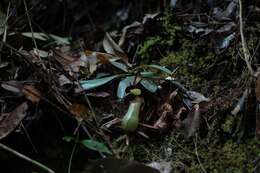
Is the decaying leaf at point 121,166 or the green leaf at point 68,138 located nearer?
the decaying leaf at point 121,166

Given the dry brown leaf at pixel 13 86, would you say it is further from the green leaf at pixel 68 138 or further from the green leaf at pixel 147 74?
the green leaf at pixel 147 74

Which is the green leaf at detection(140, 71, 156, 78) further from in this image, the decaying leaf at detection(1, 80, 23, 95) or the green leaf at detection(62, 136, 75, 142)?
the decaying leaf at detection(1, 80, 23, 95)

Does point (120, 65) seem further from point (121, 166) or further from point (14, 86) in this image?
point (121, 166)

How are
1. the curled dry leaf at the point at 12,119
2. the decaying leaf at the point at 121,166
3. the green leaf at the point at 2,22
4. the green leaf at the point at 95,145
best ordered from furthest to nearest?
1. the green leaf at the point at 2,22
2. the curled dry leaf at the point at 12,119
3. the green leaf at the point at 95,145
4. the decaying leaf at the point at 121,166

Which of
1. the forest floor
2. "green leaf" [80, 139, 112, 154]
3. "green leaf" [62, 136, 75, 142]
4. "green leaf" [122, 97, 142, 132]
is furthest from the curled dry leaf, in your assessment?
"green leaf" [122, 97, 142, 132]

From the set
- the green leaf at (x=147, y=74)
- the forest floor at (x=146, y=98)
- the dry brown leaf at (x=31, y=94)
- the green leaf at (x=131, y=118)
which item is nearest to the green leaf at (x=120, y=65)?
the forest floor at (x=146, y=98)

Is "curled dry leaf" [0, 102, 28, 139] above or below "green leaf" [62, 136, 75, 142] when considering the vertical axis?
above

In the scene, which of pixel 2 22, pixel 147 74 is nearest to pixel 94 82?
pixel 147 74
